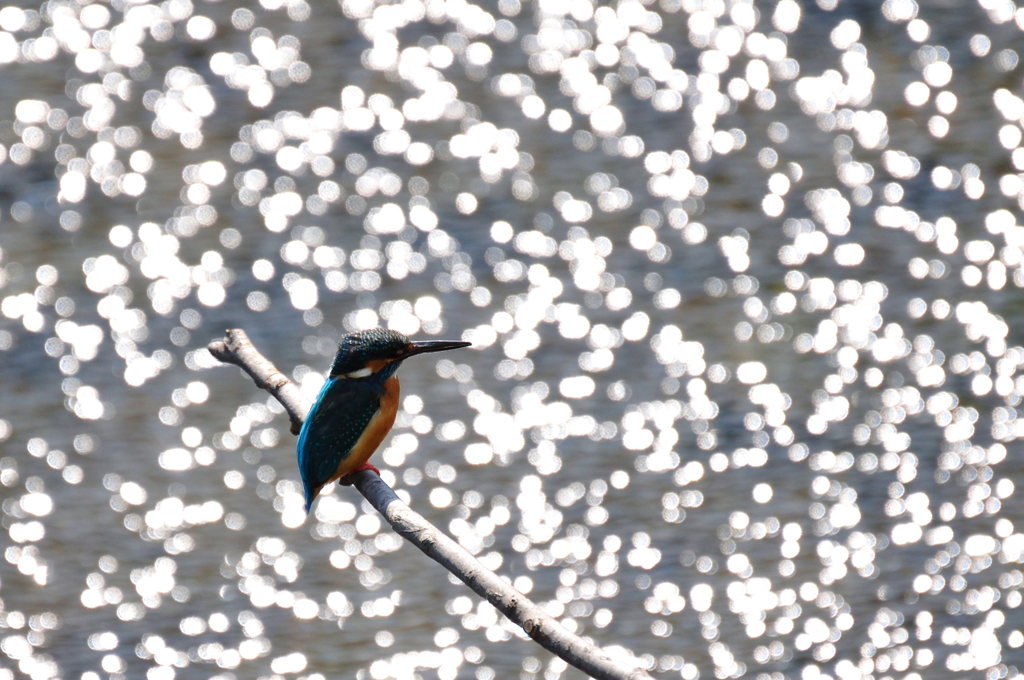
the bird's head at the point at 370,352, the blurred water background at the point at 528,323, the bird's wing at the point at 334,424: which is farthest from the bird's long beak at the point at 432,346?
the blurred water background at the point at 528,323

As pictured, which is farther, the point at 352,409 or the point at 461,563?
the point at 352,409

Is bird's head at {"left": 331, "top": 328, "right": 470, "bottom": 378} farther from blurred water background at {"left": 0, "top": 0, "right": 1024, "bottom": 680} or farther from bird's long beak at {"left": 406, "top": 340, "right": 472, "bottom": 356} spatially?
blurred water background at {"left": 0, "top": 0, "right": 1024, "bottom": 680}

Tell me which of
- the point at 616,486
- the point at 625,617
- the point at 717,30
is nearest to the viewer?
the point at 625,617

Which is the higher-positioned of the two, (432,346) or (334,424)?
(432,346)

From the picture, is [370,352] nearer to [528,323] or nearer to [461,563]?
[461,563]

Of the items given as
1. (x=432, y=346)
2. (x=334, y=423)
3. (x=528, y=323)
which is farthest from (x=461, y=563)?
(x=528, y=323)

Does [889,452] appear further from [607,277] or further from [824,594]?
[607,277]

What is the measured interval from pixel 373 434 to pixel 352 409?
0.31 ft

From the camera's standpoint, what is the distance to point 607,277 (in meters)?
7.98

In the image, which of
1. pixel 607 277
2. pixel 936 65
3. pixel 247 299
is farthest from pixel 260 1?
pixel 936 65

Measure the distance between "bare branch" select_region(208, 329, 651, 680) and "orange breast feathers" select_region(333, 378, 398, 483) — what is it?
1.50ft

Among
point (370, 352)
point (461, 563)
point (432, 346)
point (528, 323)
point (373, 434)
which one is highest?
point (461, 563)

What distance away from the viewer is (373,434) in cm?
369

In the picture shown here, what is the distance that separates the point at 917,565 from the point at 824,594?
0.52 m
